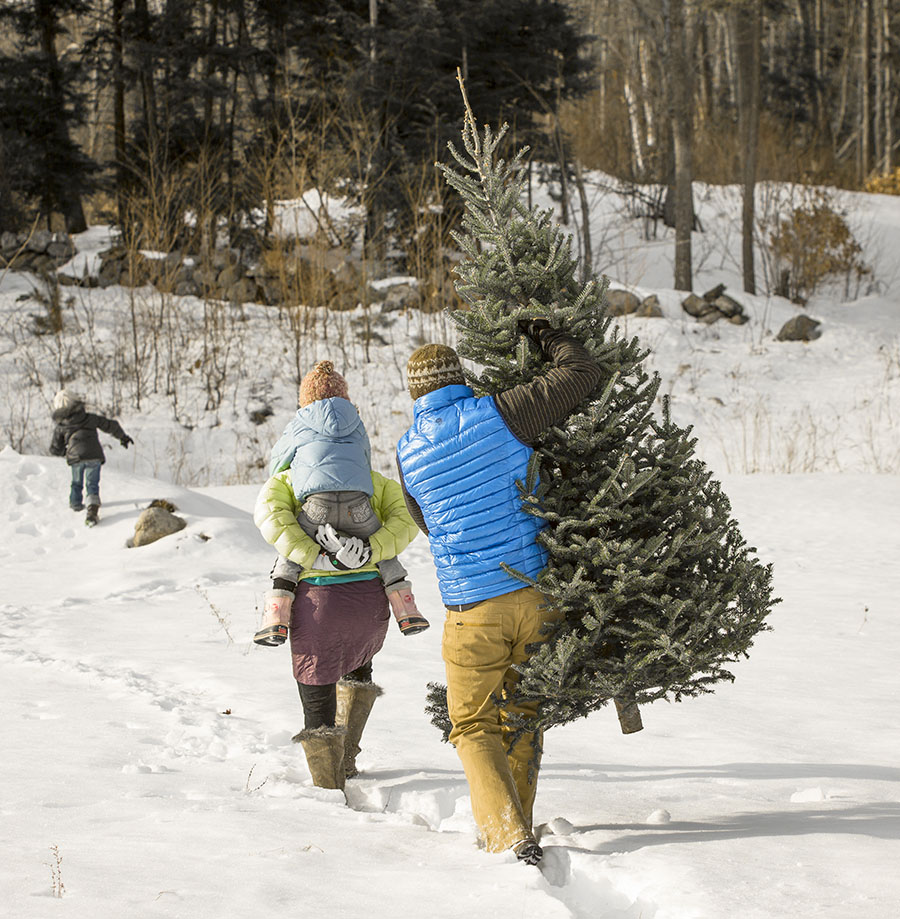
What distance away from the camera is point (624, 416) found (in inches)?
135

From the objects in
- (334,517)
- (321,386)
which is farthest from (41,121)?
(334,517)

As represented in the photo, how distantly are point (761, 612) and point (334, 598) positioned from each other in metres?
1.66

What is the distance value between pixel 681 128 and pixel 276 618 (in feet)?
57.3

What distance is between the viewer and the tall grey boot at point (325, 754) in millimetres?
3951

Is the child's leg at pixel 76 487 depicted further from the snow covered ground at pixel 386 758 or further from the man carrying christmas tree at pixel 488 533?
the man carrying christmas tree at pixel 488 533

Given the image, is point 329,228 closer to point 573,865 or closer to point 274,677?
point 274,677

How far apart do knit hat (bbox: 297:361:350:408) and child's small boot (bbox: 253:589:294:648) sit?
82cm

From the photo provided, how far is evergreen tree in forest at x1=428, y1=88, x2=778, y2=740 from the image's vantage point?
10.4 ft

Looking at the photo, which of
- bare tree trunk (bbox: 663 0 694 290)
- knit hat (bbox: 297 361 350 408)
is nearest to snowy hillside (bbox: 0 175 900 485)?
bare tree trunk (bbox: 663 0 694 290)

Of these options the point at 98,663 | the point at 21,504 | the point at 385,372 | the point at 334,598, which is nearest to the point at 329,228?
the point at 385,372

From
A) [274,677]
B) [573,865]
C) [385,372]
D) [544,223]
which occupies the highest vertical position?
[544,223]

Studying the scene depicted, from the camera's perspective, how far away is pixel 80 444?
375 inches

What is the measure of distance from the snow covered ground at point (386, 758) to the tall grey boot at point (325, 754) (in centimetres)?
11

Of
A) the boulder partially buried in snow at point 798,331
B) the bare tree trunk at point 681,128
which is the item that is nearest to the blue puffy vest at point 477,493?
the boulder partially buried in snow at point 798,331
